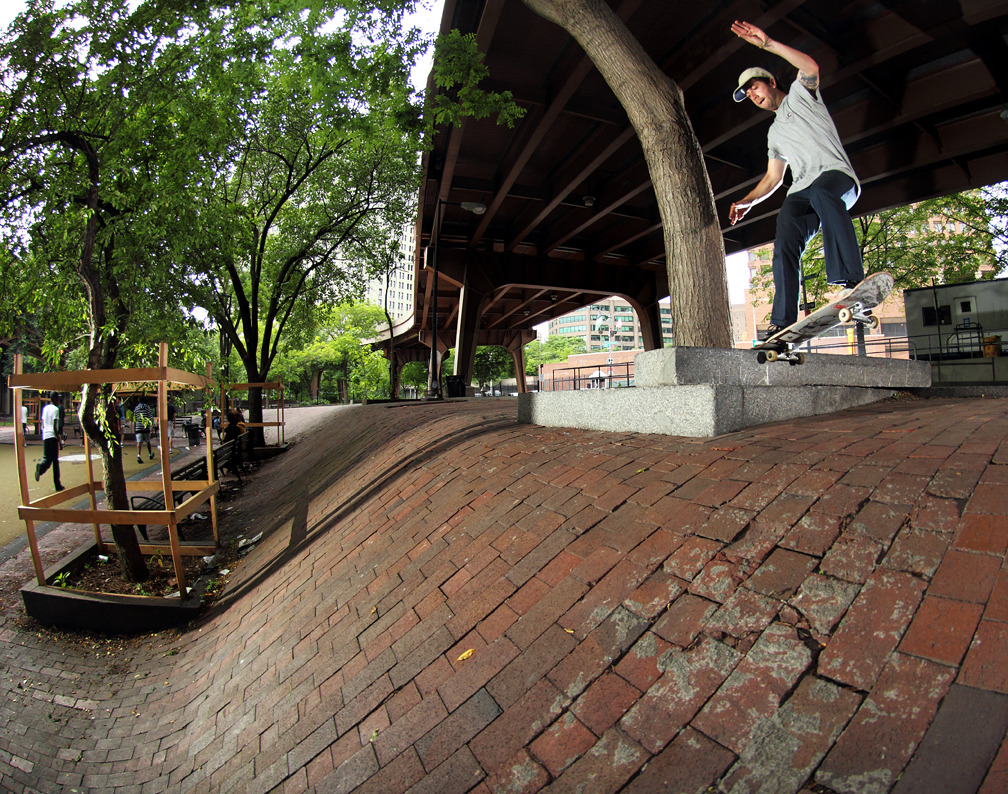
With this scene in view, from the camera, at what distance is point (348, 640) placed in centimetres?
318

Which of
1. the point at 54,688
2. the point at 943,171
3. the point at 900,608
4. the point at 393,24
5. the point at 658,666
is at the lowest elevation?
the point at 54,688

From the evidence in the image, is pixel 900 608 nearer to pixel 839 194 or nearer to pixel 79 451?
pixel 839 194

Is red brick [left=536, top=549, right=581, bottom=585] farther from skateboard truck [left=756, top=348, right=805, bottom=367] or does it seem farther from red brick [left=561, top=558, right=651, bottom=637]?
skateboard truck [left=756, top=348, right=805, bottom=367]

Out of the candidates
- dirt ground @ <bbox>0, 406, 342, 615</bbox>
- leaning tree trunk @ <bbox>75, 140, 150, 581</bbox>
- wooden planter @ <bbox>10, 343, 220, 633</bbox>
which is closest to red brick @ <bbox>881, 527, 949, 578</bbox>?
wooden planter @ <bbox>10, 343, 220, 633</bbox>

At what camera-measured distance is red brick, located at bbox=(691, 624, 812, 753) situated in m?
1.64

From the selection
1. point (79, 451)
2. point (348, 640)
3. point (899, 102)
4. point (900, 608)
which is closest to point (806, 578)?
point (900, 608)

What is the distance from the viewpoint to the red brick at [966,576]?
169 cm

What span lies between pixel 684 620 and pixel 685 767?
22.7 inches

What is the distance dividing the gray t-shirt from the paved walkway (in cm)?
203

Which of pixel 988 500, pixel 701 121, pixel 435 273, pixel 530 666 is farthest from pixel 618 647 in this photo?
pixel 435 273

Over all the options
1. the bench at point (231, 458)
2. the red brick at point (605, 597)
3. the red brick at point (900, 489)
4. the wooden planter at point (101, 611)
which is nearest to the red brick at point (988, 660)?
the red brick at point (900, 489)

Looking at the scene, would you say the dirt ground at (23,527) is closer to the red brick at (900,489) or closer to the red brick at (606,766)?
the red brick at (606,766)

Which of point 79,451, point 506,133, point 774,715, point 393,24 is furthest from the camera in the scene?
point 79,451

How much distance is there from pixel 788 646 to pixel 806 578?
0.34m
